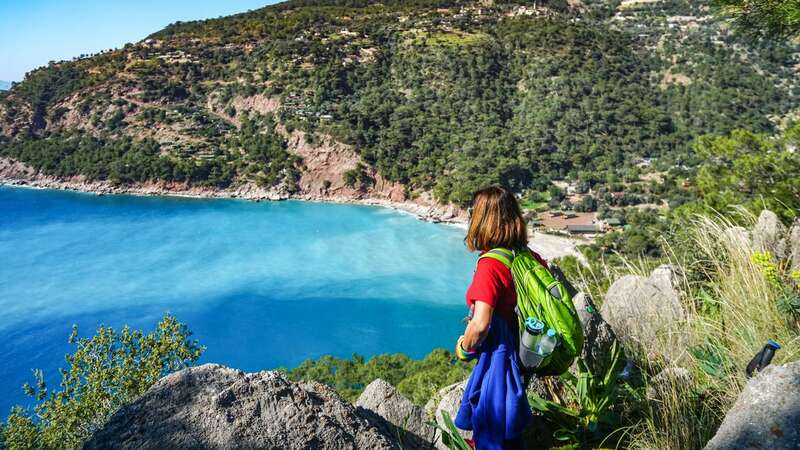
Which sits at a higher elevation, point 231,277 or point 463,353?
point 463,353

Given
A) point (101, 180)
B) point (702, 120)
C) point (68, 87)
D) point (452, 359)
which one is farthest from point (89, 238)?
point (702, 120)

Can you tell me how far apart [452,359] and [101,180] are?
167ft

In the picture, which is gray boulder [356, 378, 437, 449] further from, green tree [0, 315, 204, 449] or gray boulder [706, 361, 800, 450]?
green tree [0, 315, 204, 449]

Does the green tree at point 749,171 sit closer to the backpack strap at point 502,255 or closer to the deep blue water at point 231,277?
the backpack strap at point 502,255

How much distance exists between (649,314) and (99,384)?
30.1ft

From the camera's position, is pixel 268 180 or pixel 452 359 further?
pixel 268 180

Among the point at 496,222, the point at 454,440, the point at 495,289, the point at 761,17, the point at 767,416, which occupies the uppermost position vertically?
the point at 761,17

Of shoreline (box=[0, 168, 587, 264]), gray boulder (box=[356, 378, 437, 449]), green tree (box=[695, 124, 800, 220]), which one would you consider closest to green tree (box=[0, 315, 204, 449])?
gray boulder (box=[356, 378, 437, 449])

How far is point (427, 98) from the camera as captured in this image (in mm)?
53906

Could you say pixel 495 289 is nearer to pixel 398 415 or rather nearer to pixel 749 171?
pixel 398 415

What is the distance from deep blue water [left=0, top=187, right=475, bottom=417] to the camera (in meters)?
26.5

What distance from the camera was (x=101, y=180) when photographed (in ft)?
182

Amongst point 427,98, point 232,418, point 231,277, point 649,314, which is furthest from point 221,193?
point 232,418

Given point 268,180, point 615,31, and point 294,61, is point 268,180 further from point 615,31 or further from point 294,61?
point 615,31
